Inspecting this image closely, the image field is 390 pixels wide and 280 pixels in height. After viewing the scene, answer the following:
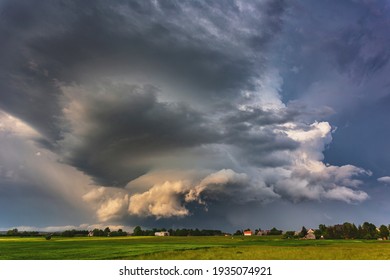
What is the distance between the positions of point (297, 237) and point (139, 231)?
4810 centimetres

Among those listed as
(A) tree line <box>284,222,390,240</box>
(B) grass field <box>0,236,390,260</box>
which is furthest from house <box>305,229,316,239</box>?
(B) grass field <box>0,236,390,260</box>

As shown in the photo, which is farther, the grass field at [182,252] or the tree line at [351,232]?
the tree line at [351,232]

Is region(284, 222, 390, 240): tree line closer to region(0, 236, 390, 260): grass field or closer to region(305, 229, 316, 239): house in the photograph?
region(305, 229, 316, 239): house

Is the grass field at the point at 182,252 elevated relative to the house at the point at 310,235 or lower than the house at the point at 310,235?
lower

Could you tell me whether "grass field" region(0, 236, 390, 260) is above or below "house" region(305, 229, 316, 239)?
below

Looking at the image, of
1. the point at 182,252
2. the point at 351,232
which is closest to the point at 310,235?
the point at 351,232

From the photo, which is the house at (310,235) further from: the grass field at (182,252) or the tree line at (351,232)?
the grass field at (182,252)

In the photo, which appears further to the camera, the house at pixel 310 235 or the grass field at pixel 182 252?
the house at pixel 310 235

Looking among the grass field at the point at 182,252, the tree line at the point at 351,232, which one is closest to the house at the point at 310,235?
the tree line at the point at 351,232

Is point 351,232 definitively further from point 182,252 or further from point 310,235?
point 182,252

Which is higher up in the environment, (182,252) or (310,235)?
(310,235)
